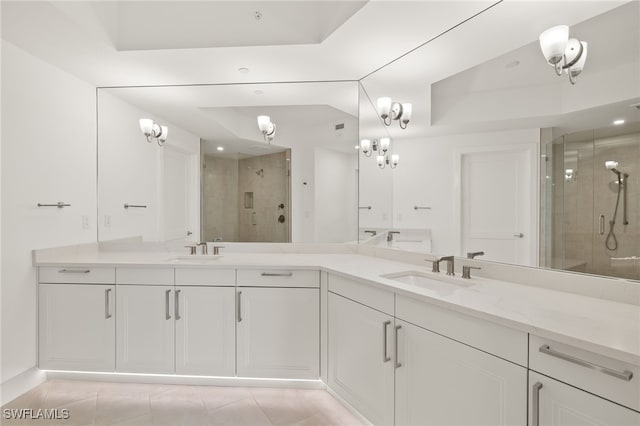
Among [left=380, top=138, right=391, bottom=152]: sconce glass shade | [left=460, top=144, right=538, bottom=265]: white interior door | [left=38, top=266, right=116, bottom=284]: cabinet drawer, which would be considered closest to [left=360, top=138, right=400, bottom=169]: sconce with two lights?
[left=380, top=138, right=391, bottom=152]: sconce glass shade

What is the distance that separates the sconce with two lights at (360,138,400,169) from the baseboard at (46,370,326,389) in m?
1.65

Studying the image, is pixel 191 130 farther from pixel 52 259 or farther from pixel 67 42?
pixel 52 259

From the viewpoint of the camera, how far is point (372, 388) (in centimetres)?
164

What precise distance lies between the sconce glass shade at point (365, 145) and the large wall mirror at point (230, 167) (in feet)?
0.26

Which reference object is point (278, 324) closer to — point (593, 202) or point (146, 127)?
point (593, 202)

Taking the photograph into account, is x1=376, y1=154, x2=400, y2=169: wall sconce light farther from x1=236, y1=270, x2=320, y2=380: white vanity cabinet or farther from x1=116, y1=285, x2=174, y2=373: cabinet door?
x1=116, y1=285, x2=174, y2=373: cabinet door

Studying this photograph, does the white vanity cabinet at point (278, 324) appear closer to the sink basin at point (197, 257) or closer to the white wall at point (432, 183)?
the sink basin at point (197, 257)

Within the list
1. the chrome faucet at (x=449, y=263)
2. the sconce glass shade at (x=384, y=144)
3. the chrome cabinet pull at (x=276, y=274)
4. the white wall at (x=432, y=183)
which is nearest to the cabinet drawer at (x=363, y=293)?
the chrome cabinet pull at (x=276, y=274)

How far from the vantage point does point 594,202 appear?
1.31 m

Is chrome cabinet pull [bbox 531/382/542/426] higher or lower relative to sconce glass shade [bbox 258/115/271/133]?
lower

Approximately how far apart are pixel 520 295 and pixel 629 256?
0.43m

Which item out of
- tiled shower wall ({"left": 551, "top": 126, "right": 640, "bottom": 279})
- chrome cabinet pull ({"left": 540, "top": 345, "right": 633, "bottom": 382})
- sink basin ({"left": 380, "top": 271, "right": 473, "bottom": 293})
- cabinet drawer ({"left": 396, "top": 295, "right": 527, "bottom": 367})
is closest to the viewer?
chrome cabinet pull ({"left": 540, "top": 345, "right": 633, "bottom": 382})

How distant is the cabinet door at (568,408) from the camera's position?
833 millimetres

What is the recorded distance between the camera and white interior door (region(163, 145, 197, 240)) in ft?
9.04
